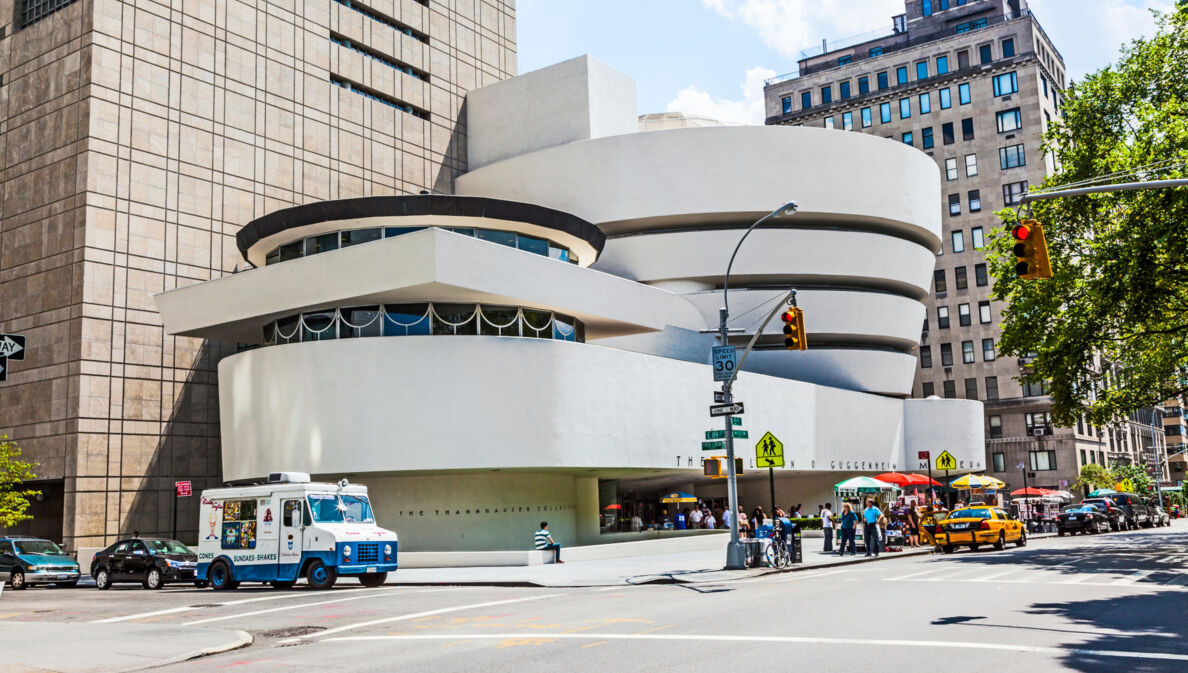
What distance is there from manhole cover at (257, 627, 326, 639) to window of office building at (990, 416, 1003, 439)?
278 feet

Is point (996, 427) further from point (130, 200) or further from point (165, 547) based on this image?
point (165, 547)

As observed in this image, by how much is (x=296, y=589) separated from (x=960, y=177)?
280ft

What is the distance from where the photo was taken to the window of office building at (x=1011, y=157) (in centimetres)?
9288

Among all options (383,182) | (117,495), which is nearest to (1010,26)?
(383,182)

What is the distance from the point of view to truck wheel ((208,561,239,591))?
26516mm

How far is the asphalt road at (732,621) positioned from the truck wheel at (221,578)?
637 millimetres

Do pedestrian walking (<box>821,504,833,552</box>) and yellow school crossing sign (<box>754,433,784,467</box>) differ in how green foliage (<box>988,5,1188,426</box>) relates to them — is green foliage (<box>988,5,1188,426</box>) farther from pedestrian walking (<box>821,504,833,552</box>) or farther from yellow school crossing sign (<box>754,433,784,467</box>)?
yellow school crossing sign (<box>754,433,784,467</box>)

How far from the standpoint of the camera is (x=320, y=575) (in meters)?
25.2

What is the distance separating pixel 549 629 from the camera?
1491cm

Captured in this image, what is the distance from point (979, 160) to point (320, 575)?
85.9m

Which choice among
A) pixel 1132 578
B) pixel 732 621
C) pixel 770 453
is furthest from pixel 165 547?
pixel 1132 578

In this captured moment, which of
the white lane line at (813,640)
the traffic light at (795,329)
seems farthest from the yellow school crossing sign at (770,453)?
the white lane line at (813,640)

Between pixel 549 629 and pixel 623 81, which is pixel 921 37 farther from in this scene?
pixel 549 629

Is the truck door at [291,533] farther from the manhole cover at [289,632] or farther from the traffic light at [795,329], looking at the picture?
the traffic light at [795,329]
